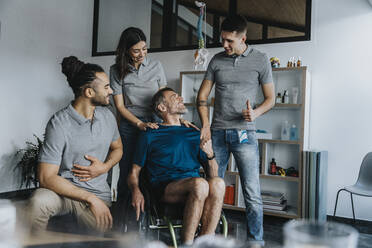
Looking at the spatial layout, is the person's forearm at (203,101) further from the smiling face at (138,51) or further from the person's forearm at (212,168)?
the smiling face at (138,51)

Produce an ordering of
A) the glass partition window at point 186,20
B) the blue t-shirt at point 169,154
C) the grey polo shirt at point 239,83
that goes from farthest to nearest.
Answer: the glass partition window at point 186,20, the grey polo shirt at point 239,83, the blue t-shirt at point 169,154

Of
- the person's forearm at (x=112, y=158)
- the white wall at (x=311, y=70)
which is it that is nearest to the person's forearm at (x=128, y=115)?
the person's forearm at (x=112, y=158)

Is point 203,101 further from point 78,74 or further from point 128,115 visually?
point 78,74

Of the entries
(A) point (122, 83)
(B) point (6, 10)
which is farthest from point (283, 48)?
(B) point (6, 10)

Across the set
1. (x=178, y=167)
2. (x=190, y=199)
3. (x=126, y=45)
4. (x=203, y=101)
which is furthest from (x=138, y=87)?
(x=190, y=199)

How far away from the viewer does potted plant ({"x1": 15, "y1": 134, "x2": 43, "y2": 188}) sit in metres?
4.00

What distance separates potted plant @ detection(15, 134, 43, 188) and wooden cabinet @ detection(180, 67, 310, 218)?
200cm

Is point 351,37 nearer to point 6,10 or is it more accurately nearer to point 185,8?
point 185,8

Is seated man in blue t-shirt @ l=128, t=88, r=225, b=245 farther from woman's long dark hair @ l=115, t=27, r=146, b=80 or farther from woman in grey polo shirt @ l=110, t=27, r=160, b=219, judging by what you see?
woman's long dark hair @ l=115, t=27, r=146, b=80

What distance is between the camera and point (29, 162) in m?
4.00

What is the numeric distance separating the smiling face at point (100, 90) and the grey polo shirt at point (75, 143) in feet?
0.20

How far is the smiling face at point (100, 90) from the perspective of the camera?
182 centimetres

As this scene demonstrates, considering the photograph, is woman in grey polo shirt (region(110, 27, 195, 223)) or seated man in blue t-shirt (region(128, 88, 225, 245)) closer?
seated man in blue t-shirt (region(128, 88, 225, 245))

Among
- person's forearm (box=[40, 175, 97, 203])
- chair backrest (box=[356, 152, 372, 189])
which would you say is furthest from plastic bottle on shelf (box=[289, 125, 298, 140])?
person's forearm (box=[40, 175, 97, 203])
